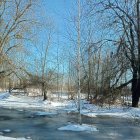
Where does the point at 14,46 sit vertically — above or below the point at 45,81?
above

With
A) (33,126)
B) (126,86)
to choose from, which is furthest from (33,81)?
(33,126)

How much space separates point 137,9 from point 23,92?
2608 centimetres

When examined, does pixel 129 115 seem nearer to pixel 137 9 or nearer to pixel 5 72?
pixel 137 9

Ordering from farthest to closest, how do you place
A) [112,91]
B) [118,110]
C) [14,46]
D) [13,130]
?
[14,46] → [112,91] → [118,110] → [13,130]

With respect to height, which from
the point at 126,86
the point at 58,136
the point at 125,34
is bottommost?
the point at 58,136

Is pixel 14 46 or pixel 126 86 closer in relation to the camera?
pixel 126 86

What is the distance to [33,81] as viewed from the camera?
154 ft

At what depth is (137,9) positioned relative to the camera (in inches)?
1169

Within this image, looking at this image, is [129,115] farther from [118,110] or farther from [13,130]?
[13,130]

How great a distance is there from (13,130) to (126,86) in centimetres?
1714

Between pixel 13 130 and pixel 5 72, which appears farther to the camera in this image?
pixel 5 72

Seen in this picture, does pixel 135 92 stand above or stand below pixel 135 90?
below

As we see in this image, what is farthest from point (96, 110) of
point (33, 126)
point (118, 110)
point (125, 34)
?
point (33, 126)

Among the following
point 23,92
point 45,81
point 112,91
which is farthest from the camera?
point 23,92
